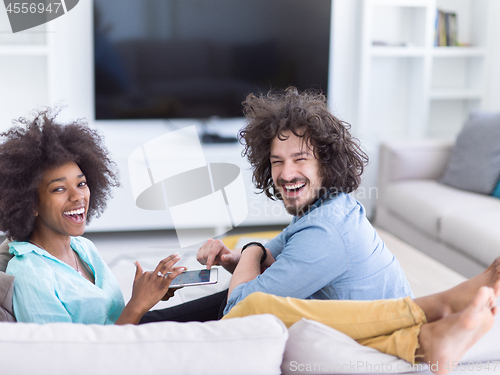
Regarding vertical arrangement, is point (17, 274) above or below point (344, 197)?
below

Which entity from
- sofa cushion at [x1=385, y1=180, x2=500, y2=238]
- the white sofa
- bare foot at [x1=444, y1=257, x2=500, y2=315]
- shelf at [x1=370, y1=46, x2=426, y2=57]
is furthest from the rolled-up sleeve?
shelf at [x1=370, y1=46, x2=426, y2=57]

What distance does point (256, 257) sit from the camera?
4.60ft

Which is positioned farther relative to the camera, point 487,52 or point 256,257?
point 487,52

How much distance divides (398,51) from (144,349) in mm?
3297

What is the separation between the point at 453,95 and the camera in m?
3.81

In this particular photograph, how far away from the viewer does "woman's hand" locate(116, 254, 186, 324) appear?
3.78 ft

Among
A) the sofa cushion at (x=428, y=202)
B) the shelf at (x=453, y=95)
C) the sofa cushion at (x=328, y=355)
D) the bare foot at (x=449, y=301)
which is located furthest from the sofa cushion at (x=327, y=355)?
the shelf at (x=453, y=95)

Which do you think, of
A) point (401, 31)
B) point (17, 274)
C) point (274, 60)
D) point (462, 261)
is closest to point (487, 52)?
point (401, 31)

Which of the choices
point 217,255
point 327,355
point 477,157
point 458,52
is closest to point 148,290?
point 217,255

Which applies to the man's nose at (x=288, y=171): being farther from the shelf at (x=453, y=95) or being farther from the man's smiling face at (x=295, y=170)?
the shelf at (x=453, y=95)

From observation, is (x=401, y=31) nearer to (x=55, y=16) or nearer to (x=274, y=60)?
(x=274, y=60)

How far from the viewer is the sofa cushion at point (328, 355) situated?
0.84m

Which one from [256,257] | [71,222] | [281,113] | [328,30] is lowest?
[256,257]

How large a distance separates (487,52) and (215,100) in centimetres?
210
